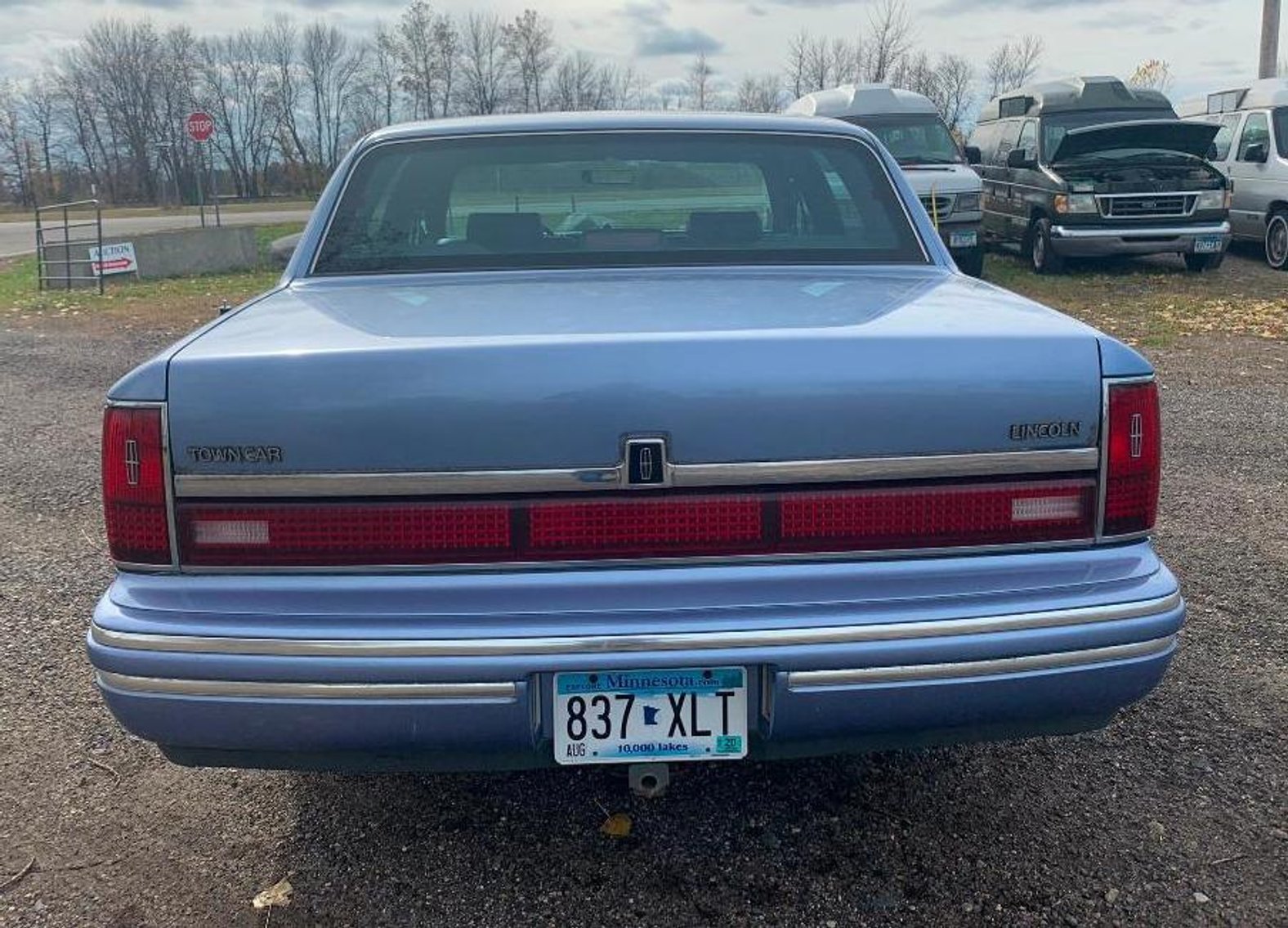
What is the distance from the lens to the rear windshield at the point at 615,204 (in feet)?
10.2

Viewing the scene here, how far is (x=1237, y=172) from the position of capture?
14.2 metres

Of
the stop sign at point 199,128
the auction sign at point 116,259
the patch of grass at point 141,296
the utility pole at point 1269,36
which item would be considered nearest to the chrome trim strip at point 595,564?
the patch of grass at point 141,296

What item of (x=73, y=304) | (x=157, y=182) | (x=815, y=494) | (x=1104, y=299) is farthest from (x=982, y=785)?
(x=157, y=182)

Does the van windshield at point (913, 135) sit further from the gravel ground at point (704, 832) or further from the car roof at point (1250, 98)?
the gravel ground at point (704, 832)

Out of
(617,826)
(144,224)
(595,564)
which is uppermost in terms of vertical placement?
(595,564)

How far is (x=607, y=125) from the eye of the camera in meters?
3.34

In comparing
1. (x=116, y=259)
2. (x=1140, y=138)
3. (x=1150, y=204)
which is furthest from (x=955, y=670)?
(x=116, y=259)

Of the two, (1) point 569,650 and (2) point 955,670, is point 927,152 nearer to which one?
(2) point 955,670

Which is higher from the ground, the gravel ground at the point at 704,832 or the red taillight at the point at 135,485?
the red taillight at the point at 135,485

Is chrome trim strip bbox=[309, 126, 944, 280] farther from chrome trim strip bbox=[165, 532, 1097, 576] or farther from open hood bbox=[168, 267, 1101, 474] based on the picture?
chrome trim strip bbox=[165, 532, 1097, 576]

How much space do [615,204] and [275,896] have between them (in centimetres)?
212

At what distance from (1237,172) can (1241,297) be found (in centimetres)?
372

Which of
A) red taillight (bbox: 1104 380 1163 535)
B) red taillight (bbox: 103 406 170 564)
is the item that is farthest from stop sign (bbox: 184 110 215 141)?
red taillight (bbox: 1104 380 1163 535)

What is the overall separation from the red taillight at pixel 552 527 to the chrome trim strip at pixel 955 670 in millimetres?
240
